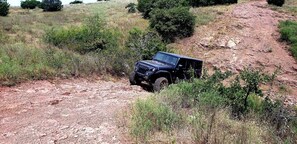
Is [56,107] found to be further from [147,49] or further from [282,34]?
[282,34]

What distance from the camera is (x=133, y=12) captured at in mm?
33094

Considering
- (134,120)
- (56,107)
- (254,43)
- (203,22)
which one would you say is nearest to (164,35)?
(203,22)

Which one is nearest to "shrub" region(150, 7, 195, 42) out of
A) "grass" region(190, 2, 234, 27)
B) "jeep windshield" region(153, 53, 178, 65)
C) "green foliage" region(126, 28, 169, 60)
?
"grass" region(190, 2, 234, 27)

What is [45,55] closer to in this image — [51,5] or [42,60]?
[42,60]

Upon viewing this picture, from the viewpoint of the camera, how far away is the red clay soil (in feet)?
70.4

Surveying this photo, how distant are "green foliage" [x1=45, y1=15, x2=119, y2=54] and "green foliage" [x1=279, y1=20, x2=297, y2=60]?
38.5 feet

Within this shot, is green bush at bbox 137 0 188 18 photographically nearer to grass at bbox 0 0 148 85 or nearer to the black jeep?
grass at bbox 0 0 148 85

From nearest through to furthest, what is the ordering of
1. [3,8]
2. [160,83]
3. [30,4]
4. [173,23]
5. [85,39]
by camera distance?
[160,83]
[85,39]
[173,23]
[3,8]
[30,4]

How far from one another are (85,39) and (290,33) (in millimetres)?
14005

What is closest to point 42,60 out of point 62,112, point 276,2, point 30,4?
point 62,112

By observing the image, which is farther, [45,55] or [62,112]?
[45,55]

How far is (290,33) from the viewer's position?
922 inches

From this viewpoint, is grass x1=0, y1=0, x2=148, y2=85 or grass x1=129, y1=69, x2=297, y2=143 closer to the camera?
grass x1=129, y1=69, x2=297, y2=143

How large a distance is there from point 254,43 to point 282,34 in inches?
84.0
